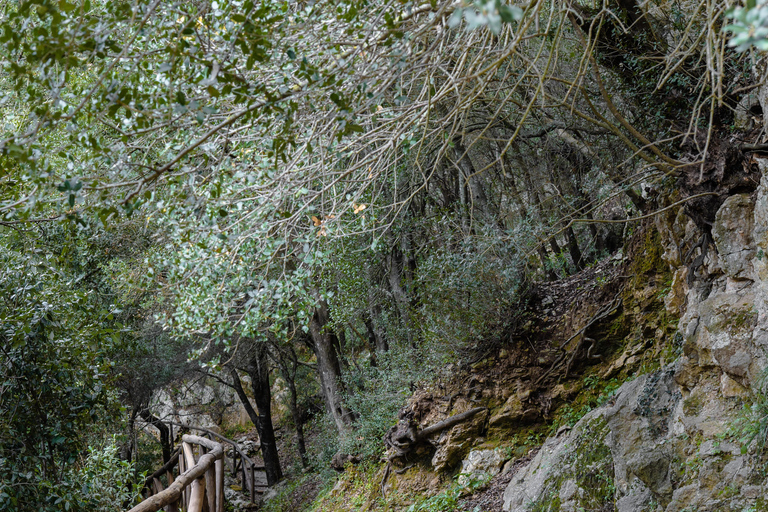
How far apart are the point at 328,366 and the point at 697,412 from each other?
350 inches

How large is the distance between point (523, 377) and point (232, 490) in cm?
940

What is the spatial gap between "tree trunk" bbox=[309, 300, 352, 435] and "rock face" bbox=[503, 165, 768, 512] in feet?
22.7

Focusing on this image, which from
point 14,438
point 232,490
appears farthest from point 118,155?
point 232,490

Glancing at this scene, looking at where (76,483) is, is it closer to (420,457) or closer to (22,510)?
(22,510)

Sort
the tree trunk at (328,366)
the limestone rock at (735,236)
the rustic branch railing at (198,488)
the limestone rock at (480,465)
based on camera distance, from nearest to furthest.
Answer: the rustic branch railing at (198,488), the limestone rock at (735,236), the limestone rock at (480,465), the tree trunk at (328,366)

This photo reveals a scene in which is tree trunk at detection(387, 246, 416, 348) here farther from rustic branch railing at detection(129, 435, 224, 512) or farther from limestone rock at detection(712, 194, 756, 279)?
limestone rock at detection(712, 194, 756, 279)

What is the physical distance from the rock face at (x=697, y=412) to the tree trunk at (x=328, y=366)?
6915 millimetres

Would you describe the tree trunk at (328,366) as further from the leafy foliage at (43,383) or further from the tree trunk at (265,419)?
the leafy foliage at (43,383)

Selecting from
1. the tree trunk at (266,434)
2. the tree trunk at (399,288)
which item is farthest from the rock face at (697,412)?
the tree trunk at (266,434)

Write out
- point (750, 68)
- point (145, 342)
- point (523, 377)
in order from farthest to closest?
point (145, 342), point (523, 377), point (750, 68)

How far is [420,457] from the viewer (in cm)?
802

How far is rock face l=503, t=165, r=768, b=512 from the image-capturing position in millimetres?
3609

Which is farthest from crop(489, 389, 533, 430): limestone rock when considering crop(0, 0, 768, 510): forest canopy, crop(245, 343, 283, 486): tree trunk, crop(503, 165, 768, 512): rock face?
crop(245, 343, 283, 486): tree trunk

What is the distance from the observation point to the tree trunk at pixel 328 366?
11.7 m
